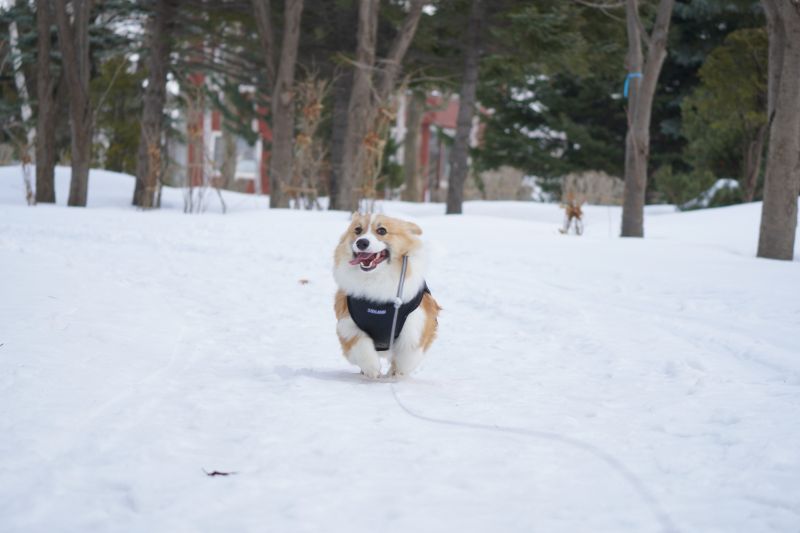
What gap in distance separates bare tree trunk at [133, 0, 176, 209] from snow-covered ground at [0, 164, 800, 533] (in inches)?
339

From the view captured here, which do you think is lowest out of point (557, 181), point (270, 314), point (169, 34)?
point (270, 314)

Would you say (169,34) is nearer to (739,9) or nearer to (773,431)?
(739,9)

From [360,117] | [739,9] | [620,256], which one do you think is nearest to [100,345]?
[620,256]

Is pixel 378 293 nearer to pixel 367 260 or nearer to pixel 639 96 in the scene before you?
pixel 367 260

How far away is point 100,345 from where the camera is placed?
4.62 metres

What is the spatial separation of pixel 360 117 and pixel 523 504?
12.1 meters

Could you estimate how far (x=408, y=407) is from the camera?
3734mm

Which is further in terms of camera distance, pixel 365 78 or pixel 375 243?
pixel 365 78

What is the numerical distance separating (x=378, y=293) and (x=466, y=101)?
1312 centimetres

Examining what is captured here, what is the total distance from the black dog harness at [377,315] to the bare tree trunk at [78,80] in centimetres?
1275

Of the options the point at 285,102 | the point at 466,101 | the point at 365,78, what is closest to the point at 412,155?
the point at 466,101

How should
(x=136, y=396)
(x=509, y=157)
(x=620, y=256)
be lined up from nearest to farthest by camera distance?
(x=136, y=396) → (x=620, y=256) → (x=509, y=157)

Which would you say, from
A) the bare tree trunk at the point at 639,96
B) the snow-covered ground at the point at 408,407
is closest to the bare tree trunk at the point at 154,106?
the snow-covered ground at the point at 408,407

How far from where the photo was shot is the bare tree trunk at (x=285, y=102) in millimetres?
14594
